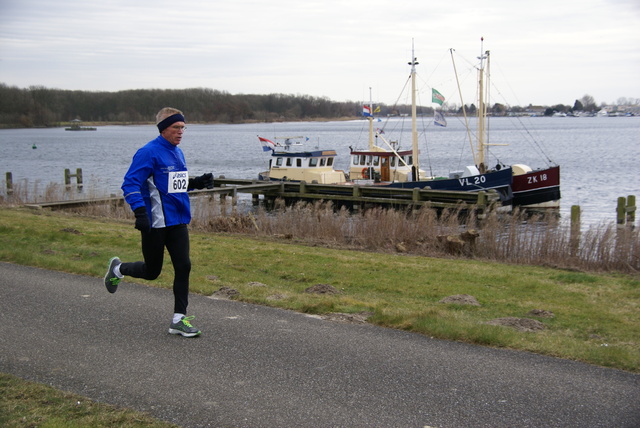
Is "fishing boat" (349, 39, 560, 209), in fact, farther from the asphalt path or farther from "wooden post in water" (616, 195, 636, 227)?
the asphalt path

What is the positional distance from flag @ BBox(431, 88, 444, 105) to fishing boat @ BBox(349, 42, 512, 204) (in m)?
1.38

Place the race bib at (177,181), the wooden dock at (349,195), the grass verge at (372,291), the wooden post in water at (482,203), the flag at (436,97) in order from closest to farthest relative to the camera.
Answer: the grass verge at (372,291), the race bib at (177,181), the wooden post in water at (482,203), the wooden dock at (349,195), the flag at (436,97)

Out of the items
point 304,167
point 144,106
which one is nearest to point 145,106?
point 144,106

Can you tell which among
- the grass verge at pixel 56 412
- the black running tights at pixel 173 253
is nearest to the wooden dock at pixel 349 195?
the black running tights at pixel 173 253

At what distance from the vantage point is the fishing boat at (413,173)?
31.8m

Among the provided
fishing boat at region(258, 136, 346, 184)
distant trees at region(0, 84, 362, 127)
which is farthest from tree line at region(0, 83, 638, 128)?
fishing boat at region(258, 136, 346, 184)

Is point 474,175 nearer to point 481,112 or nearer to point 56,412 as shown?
point 481,112

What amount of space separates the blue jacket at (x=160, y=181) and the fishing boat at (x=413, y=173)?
1027 inches

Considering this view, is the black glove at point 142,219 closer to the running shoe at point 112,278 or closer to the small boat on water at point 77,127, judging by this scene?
the running shoe at point 112,278

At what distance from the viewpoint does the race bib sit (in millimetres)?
6379

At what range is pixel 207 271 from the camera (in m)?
10.2

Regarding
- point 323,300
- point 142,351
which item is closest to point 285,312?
point 323,300

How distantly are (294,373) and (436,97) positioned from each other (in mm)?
28812

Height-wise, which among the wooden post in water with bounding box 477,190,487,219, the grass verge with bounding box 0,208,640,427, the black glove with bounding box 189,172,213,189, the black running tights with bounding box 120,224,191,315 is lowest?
the wooden post in water with bounding box 477,190,487,219
